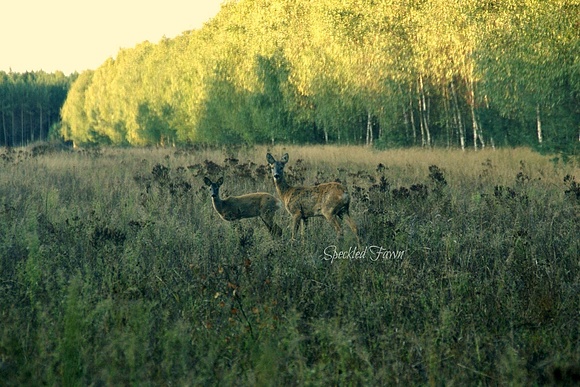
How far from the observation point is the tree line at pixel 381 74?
2200 centimetres

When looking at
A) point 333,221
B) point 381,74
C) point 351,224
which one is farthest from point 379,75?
point 351,224

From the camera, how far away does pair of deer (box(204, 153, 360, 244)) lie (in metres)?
10.1

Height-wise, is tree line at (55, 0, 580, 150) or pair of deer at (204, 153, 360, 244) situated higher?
tree line at (55, 0, 580, 150)

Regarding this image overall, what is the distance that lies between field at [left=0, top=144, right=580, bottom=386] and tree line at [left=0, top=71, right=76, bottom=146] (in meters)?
111

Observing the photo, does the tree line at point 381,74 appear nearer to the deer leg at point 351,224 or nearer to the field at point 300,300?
the deer leg at point 351,224

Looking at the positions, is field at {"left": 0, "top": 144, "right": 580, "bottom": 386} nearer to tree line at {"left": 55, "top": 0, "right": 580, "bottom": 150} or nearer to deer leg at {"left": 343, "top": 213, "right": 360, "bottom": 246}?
deer leg at {"left": 343, "top": 213, "right": 360, "bottom": 246}

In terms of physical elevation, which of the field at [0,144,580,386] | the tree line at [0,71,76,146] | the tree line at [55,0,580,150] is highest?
the tree line at [0,71,76,146]

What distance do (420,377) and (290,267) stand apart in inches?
106

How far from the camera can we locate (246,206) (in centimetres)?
1104

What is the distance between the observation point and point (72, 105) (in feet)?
347

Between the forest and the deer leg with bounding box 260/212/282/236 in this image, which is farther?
the forest

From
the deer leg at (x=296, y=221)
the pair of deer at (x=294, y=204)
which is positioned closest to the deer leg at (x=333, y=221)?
the pair of deer at (x=294, y=204)

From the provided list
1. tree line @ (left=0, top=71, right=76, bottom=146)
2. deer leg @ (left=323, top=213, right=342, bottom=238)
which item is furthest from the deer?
tree line @ (left=0, top=71, right=76, bottom=146)

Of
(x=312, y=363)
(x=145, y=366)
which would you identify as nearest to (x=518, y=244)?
(x=312, y=363)
